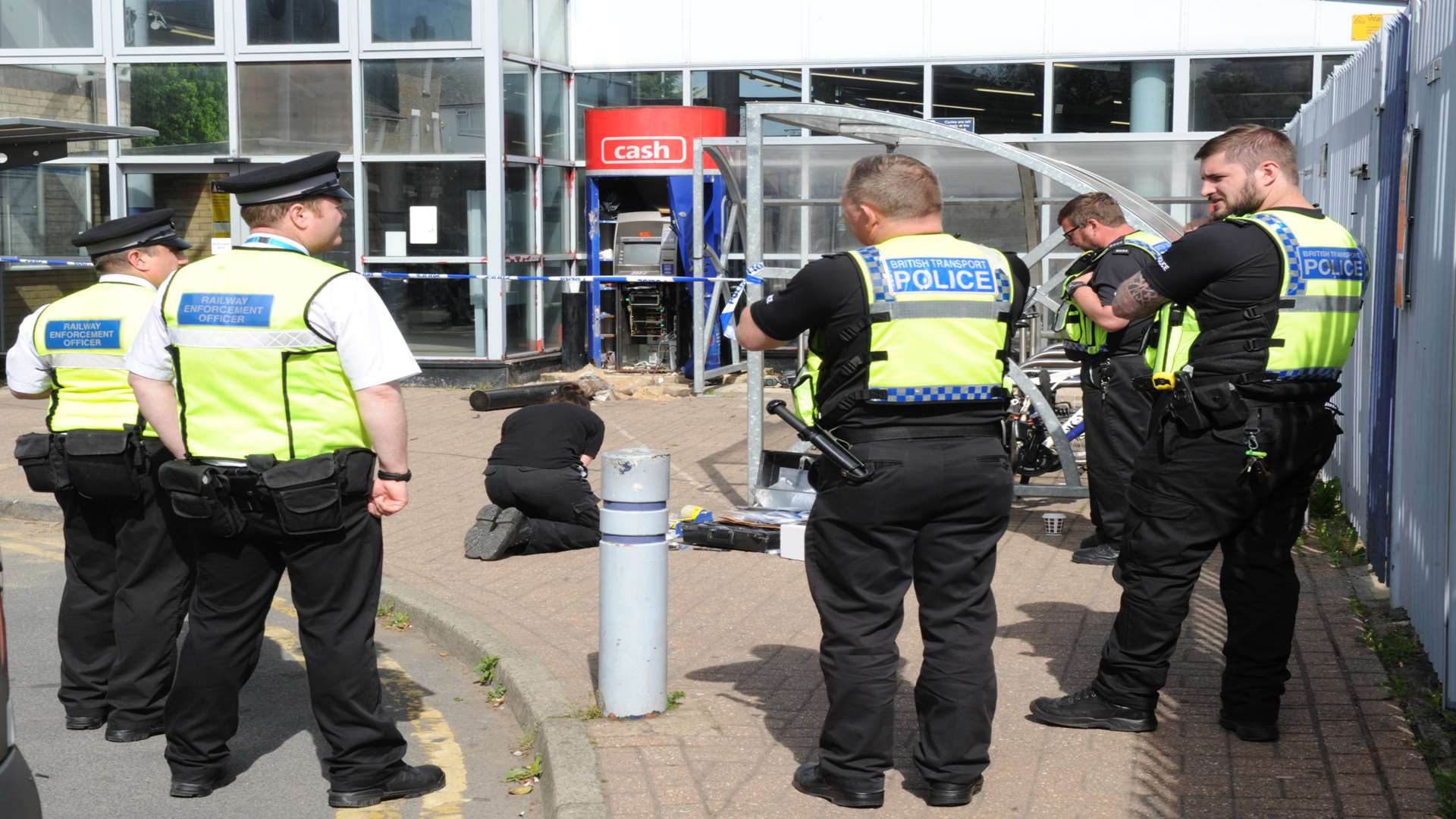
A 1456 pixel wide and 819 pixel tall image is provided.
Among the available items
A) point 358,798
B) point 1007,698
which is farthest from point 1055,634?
point 358,798

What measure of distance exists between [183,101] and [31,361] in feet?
40.5

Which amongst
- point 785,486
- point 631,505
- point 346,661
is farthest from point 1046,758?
point 785,486

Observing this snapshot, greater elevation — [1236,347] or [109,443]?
[1236,347]

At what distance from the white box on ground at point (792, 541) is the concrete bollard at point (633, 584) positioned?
2855 mm

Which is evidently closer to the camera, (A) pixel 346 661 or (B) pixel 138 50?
(A) pixel 346 661

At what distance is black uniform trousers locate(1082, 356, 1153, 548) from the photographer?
7.73 meters

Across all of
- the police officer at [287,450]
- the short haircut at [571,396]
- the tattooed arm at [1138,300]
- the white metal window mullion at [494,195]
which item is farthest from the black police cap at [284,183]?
the white metal window mullion at [494,195]

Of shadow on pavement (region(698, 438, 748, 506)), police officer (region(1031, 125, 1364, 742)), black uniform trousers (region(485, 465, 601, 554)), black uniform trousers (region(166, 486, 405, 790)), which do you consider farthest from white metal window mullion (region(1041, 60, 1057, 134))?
black uniform trousers (region(166, 486, 405, 790))

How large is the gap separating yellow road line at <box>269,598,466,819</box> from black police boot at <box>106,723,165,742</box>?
93 centimetres

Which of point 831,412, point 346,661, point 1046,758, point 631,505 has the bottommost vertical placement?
point 1046,758

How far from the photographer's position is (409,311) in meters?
17.0

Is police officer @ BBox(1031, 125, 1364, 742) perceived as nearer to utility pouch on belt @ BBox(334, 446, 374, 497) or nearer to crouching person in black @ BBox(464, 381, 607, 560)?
utility pouch on belt @ BBox(334, 446, 374, 497)

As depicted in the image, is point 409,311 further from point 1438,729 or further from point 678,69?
point 1438,729

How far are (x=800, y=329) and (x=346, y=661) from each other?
171 cm
